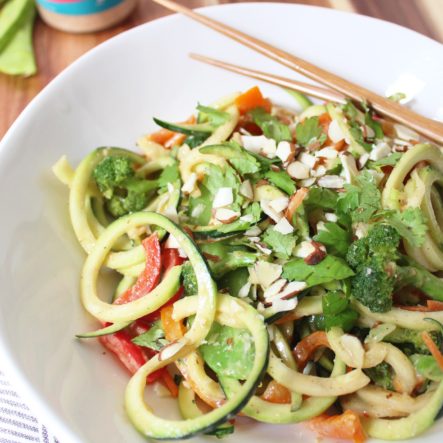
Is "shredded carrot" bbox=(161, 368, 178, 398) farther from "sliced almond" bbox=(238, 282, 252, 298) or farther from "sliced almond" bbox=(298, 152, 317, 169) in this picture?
"sliced almond" bbox=(298, 152, 317, 169)

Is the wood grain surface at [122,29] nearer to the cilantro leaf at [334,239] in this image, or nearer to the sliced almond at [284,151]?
the sliced almond at [284,151]

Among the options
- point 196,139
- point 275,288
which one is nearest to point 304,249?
point 275,288

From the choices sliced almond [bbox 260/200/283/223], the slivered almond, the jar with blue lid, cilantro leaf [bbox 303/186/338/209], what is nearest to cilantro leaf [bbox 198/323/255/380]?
the slivered almond

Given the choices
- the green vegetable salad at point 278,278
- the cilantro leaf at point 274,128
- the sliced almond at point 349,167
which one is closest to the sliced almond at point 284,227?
the green vegetable salad at point 278,278

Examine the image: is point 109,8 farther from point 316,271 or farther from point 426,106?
point 316,271

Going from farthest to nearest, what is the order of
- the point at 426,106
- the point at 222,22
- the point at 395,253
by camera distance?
1. the point at 222,22
2. the point at 426,106
3. the point at 395,253

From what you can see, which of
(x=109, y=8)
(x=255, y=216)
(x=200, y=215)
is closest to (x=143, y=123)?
(x=200, y=215)
